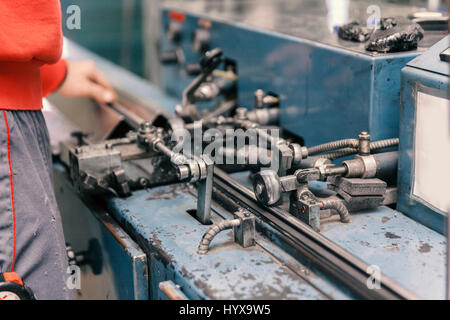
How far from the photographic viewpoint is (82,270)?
4.58 feet

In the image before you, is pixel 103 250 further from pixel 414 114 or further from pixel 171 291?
pixel 414 114

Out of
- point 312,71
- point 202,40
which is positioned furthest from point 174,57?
point 312,71

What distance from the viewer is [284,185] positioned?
1.05 meters

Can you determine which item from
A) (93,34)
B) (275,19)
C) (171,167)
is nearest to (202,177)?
(171,167)

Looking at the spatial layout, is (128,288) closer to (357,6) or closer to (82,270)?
(82,270)

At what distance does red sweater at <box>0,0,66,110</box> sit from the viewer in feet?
3.43

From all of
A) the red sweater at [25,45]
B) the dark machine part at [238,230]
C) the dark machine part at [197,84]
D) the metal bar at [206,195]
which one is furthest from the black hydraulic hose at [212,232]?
the dark machine part at [197,84]

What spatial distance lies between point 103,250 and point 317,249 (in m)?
0.55

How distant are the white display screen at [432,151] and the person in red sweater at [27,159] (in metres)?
0.73

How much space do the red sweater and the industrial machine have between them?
21 centimetres

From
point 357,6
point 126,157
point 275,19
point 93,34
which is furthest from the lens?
point 93,34

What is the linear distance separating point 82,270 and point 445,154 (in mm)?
900

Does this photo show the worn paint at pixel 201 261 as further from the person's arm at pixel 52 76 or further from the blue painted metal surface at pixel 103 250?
the person's arm at pixel 52 76

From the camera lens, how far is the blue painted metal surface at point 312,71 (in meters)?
1.17
